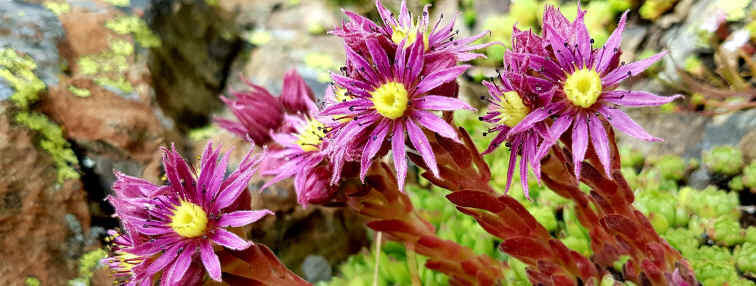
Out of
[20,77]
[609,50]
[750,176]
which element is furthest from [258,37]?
[750,176]

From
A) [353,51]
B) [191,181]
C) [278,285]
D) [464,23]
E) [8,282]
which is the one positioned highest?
[464,23]

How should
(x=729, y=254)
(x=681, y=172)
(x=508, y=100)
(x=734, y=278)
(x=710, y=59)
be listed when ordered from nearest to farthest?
(x=508, y=100) → (x=734, y=278) → (x=729, y=254) → (x=681, y=172) → (x=710, y=59)

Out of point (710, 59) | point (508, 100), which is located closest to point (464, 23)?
point (710, 59)

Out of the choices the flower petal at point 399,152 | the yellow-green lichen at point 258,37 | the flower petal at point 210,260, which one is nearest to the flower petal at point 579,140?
the flower petal at point 399,152

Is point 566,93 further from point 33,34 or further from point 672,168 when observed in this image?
point 33,34

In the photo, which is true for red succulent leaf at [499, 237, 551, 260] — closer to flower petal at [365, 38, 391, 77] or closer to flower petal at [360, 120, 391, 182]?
flower petal at [360, 120, 391, 182]

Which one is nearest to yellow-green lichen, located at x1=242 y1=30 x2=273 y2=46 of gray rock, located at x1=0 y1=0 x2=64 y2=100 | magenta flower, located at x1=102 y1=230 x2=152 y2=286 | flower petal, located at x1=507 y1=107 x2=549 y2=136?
gray rock, located at x1=0 y1=0 x2=64 y2=100

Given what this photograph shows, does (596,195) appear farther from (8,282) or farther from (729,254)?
(8,282)
